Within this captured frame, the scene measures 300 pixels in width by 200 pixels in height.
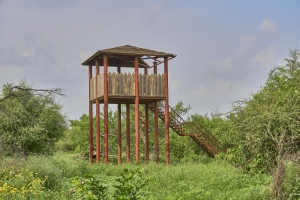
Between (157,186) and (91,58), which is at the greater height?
(91,58)

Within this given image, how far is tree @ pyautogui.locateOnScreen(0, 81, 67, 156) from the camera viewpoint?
31406 mm

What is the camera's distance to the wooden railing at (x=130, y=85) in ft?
87.8

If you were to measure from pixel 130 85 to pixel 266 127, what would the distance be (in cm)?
1021

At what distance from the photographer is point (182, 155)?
39094mm

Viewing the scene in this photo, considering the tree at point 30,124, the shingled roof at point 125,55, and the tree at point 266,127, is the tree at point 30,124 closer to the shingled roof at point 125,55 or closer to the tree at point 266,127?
the shingled roof at point 125,55

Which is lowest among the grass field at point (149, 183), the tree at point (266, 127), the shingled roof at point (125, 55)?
the grass field at point (149, 183)

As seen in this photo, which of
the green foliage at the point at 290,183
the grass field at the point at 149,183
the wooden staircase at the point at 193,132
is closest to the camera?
the green foliage at the point at 290,183

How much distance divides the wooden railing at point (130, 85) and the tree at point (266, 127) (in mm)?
6869

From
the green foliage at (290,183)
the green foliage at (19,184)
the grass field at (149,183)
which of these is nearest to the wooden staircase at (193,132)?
the grass field at (149,183)

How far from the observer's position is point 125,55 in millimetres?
27766

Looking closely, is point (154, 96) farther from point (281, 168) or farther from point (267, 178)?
point (281, 168)

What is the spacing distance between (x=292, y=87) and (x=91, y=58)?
40.8ft

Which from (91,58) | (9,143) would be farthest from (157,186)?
(9,143)

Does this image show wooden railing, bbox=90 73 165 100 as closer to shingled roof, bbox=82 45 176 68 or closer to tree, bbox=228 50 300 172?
shingled roof, bbox=82 45 176 68
